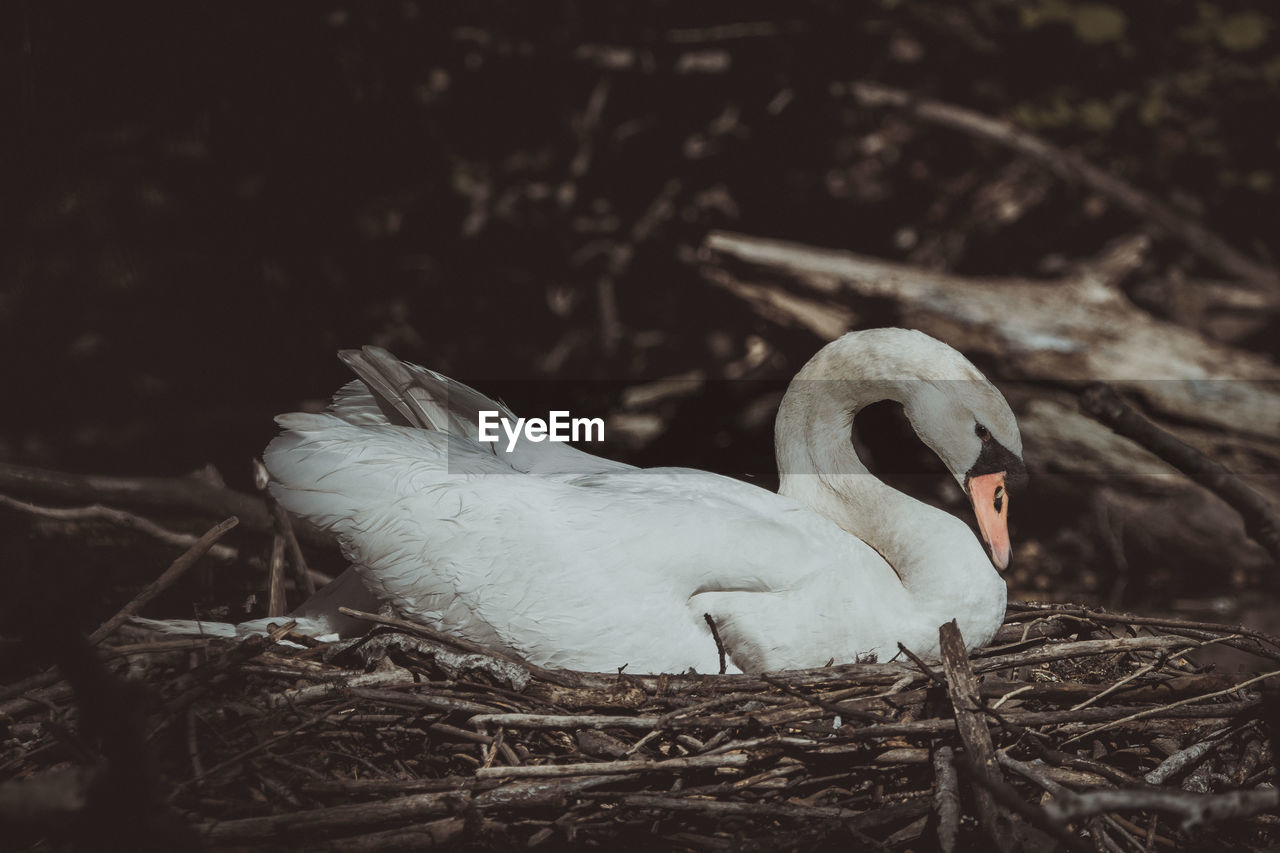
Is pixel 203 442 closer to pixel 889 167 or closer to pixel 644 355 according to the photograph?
pixel 644 355

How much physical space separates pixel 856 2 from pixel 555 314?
2.55 m

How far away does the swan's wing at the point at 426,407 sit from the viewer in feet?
12.0

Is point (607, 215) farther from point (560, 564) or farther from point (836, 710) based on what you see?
point (836, 710)

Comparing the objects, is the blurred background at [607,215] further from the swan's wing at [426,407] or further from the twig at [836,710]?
the twig at [836,710]

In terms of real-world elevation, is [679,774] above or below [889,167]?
below

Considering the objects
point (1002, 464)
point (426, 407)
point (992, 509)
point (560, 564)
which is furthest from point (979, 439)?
point (426, 407)

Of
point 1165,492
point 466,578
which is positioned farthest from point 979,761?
point 1165,492

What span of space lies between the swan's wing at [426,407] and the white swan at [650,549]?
4 centimetres

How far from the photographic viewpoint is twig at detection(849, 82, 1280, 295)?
6.08m

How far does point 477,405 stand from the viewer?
3873 mm

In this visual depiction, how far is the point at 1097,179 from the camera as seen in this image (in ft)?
20.2

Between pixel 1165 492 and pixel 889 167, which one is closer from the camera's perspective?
pixel 1165 492

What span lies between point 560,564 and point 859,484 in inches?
46.2

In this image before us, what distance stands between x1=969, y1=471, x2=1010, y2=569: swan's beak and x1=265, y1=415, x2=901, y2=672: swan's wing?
0.52 metres
